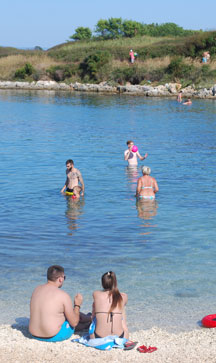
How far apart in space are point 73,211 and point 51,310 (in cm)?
823

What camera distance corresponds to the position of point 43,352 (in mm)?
6824

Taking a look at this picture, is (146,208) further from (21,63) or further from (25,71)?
(21,63)

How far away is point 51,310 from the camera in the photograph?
278 inches

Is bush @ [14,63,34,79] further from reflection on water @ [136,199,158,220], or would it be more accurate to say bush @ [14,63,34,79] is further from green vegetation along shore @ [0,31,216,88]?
reflection on water @ [136,199,158,220]

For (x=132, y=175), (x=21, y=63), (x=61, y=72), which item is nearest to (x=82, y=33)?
(x=21, y=63)

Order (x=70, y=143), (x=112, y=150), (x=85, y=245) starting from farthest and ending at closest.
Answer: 1. (x=70, y=143)
2. (x=112, y=150)
3. (x=85, y=245)

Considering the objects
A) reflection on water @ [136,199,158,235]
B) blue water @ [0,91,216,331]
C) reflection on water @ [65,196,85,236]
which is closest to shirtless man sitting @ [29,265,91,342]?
blue water @ [0,91,216,331]

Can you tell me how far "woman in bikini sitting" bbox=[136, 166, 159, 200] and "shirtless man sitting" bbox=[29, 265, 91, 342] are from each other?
28.0 ft

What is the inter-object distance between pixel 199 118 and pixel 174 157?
46.3 feet

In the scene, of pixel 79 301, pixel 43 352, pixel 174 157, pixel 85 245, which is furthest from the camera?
pixel 174 157

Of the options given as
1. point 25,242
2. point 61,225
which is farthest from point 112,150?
point 25,242

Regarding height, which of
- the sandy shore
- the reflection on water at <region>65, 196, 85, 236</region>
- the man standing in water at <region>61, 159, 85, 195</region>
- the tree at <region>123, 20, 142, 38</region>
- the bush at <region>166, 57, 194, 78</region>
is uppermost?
the tree at <region>123, 20, 142, 38</region>

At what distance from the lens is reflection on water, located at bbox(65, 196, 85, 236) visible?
13863mm

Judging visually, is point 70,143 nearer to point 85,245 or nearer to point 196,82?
point 85,245
